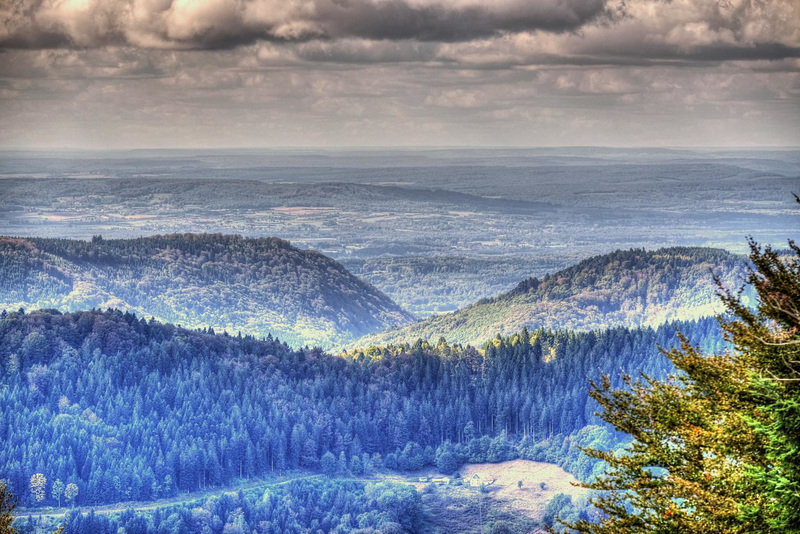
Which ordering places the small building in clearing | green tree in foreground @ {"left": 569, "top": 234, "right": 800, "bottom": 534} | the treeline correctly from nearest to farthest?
green tree in foreground @ {"left": 569, "top": 234, "right": 800, "bottom": 534} → the treeline → the small building in clearing

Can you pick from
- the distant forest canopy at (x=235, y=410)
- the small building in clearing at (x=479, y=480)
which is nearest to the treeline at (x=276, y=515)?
the small building in clearing at (x=479, y=480)

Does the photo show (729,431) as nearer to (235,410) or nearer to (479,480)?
(479,480)

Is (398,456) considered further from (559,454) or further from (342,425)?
(559,454)

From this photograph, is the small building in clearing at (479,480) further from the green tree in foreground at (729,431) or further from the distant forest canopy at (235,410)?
the green tree in foreground at (729,431)

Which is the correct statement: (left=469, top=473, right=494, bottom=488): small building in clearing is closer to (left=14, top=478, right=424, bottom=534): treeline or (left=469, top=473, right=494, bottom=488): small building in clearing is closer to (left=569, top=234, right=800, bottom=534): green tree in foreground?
(left=14, top=478, right=424, bottom=534): treeline

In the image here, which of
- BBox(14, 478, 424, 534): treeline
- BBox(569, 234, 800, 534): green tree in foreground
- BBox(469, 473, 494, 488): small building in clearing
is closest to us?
BBox(569, 234, 800, 534): green tree in foreground

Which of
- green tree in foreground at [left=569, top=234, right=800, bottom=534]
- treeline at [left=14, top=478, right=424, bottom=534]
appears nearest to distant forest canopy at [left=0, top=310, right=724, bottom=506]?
treeline at [left=14, top=478, right=424, bottom=534]

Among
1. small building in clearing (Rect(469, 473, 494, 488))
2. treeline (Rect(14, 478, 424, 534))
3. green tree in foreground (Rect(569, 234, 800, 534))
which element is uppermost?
green tree in foreground (Rect(569, 234, 800, 534))
